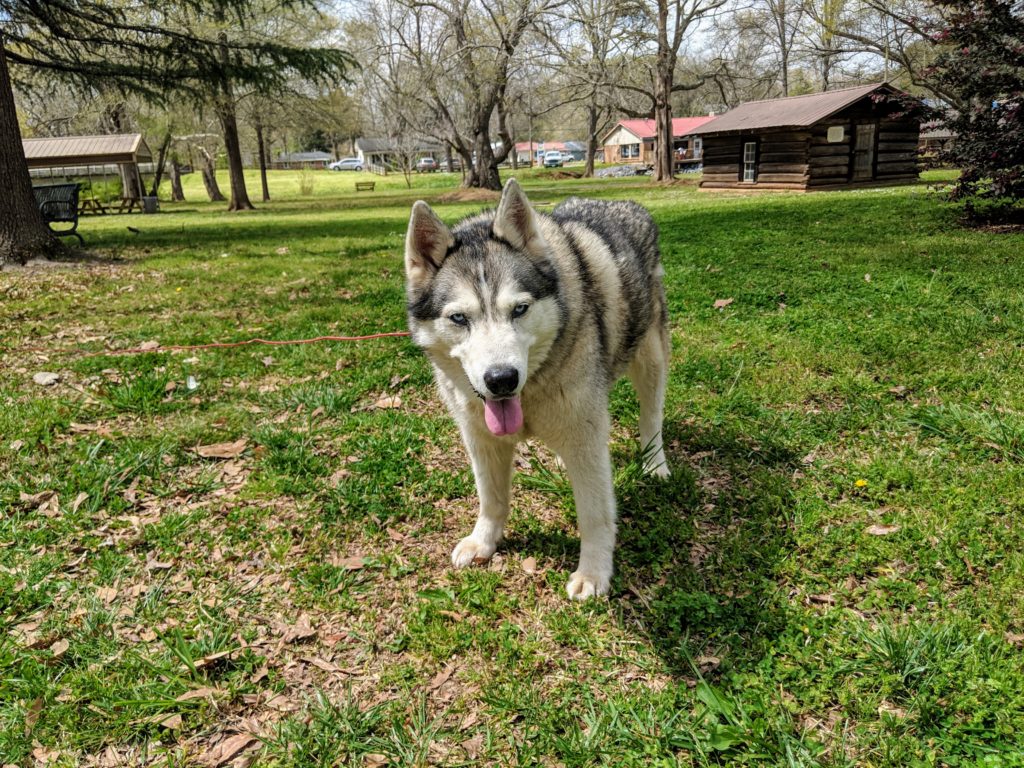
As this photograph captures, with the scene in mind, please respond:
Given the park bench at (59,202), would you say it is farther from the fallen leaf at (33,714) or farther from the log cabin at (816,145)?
the log cabin at (816,145)

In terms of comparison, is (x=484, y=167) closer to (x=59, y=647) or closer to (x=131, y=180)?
(x=131, y=180)

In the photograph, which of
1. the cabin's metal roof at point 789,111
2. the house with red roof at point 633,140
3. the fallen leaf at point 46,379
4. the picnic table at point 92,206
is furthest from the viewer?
the house with red roof at point 633,140

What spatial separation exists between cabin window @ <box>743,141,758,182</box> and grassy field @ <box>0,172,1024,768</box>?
20.1 m

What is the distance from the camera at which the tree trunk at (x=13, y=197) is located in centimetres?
987

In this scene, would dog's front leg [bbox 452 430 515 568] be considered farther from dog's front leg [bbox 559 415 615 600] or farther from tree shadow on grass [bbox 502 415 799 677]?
dog's front leg [bbox 559 415 615 600]

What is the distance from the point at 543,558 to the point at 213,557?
182 centimetres

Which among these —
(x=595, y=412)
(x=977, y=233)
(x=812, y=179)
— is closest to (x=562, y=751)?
(x=595, y=412)

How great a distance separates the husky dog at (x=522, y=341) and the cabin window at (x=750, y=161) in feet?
79.3

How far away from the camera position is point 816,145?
22531 millimetres

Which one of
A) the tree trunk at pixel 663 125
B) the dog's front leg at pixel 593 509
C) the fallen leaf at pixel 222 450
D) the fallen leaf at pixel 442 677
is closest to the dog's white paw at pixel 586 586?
the dog's front leg at pixel 593 509

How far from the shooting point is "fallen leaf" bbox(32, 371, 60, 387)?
207 inches

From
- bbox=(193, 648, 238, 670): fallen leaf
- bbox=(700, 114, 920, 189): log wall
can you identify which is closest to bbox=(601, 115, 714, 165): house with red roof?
bbox=(700, 114, 920, 189): log wall

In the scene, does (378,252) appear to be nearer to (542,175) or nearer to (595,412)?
(595,412)

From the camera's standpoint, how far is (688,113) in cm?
7638
